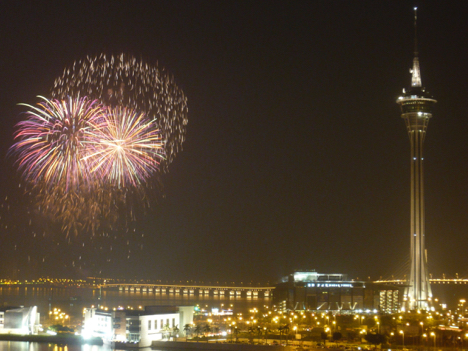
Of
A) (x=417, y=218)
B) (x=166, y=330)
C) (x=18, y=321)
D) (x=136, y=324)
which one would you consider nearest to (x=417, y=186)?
(x=417, y=218)

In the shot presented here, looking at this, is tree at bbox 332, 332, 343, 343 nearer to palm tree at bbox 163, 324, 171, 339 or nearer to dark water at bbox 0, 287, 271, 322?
palm tree at bbox 163, 324, 171, 339

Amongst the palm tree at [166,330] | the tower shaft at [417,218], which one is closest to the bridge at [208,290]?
the tower shaft at [417,218]

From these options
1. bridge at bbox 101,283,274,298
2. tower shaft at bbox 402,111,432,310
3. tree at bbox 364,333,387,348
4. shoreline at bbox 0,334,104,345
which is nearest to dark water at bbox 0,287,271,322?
shoreline at bbox 0,334,104,345

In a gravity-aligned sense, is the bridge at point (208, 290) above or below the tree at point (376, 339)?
below

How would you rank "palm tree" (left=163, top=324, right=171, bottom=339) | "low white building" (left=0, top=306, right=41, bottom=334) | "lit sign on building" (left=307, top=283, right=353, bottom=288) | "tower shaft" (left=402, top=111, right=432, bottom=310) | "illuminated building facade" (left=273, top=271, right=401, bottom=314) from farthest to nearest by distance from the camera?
"lit sign on building" (left=307, top=283, right=353, bottom=288)
"illuminated building facade" (left=273, top=271, right=401, bottom=314)
"tower shaft" (left=402, top=111, right=432, bottom=310)
"low white building" (left=0, top=306, right=41, bottom=334)
"palm tree" (left=163, top=324, right=171, bottom=339)

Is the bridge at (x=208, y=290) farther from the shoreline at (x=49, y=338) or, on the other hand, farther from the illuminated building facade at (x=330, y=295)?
the shoreline at (x=49, y=338)

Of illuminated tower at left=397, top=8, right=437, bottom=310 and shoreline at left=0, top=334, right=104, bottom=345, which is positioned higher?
illuminated tower at left=397, top=8, right=437, bottom=310

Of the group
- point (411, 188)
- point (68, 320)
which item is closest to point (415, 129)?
point (411, 188)

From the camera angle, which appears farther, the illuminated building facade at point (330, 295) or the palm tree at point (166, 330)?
the illuminated building facade at point (330, 295)
